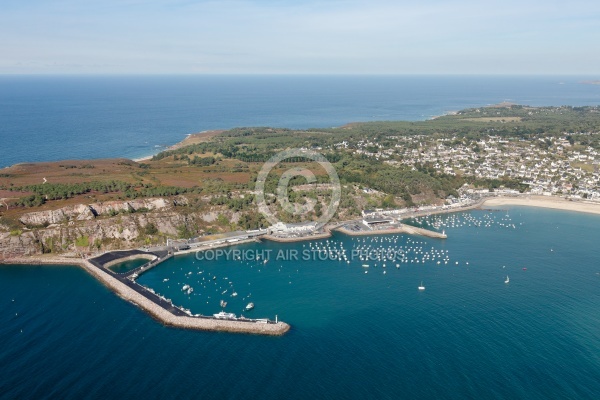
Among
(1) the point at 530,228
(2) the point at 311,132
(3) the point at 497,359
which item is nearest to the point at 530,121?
(2) the point at 311,132

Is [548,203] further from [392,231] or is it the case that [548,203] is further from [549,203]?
[392,231]

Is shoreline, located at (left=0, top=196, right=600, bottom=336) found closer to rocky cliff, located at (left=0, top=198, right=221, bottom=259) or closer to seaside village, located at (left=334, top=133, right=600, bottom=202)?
rocky cliff, located at (left=0, top=198, right=221, bottom=259)

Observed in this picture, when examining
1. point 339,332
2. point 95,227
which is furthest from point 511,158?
point 95,227

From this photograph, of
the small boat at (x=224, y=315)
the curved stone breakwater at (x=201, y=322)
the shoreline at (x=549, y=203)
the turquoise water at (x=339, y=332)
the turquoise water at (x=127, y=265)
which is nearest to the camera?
the turquoise water at (x=339, y=332)

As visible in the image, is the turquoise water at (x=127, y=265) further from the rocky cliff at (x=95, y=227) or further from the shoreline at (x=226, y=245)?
the rocky cliff at (x=95, y=227)

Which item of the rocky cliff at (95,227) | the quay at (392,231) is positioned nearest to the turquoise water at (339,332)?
the rocky cliff at (95,227)
